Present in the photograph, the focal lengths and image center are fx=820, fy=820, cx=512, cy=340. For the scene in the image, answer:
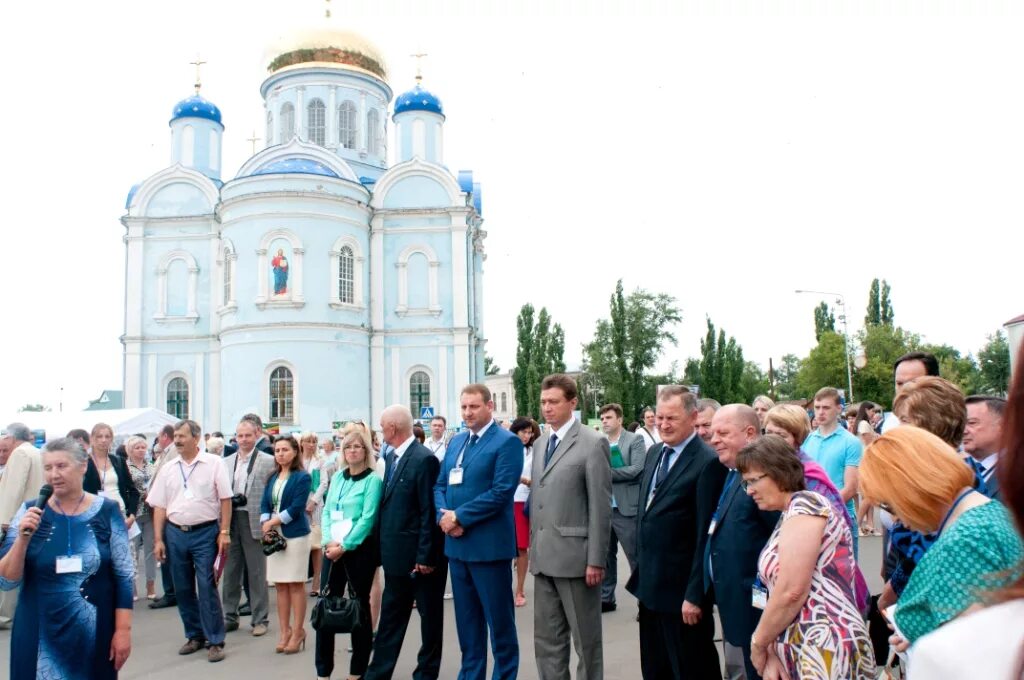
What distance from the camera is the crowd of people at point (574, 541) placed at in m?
2.89

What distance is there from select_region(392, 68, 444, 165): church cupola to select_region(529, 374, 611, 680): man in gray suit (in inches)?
1412

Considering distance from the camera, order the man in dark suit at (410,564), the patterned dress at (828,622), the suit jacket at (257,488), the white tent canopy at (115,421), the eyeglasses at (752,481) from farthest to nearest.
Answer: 1. the white tent canopy at (115,421)
2. the suit jacket at (257,488)
3. the man in dark suit at (410,564)
4. the eyeglasses at (752,481)
5. the patterned dress at (828,622)

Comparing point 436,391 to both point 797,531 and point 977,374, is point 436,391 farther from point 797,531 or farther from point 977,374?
point 977,374

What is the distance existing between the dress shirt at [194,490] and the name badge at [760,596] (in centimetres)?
540

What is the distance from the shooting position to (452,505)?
6289 mm

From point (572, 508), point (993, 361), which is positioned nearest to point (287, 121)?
point (572, 508)

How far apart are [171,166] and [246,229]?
6.95 m

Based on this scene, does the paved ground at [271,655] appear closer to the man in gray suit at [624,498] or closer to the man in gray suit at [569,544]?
the man in gray suit at [624,498]

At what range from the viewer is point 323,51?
40.7 meters

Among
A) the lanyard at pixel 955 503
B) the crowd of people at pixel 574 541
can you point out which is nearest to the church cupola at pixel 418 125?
the crowd of people at pixel 574 541

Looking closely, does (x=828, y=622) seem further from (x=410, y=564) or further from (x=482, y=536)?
(x=410, y=564)

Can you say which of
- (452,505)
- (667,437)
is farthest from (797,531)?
(452,505)

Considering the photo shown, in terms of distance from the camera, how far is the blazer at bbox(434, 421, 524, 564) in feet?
19.8

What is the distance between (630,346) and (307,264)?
97.1 feet
